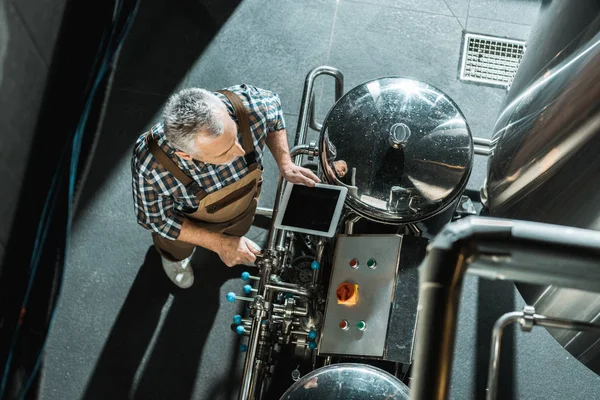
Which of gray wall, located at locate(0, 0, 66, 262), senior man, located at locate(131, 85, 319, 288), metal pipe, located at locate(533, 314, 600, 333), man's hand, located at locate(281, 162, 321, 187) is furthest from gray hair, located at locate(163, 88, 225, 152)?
gray wall, located at locate(0, 0, 66, 262)

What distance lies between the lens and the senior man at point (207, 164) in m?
2.39

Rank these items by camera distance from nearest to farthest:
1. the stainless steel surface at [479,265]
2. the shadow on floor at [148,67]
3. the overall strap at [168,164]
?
the stainless steel surface at [479,265] < the overall strap at [168,164] < the shadow on floor at [148,67]

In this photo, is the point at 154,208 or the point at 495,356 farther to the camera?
the point at 154,208

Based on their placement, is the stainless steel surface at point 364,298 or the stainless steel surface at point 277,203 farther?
the stainless steel surface at point 277,203

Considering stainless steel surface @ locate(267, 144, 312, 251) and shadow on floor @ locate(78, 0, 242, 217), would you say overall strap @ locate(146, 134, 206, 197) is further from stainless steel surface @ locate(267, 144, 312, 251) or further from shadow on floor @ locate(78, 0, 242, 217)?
shadow on floor @ locate(78, 0, 242, 217)

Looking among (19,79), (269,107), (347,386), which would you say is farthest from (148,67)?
(347,386)

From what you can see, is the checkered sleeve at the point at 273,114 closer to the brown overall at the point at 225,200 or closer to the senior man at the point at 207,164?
the senior man at the point at 207,164

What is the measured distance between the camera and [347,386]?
2412 mm

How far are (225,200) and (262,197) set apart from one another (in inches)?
38.1

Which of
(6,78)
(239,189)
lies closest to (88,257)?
(6,78)

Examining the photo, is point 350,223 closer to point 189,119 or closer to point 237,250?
point 237,250

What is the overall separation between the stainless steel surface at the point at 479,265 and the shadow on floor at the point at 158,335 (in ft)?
9.80

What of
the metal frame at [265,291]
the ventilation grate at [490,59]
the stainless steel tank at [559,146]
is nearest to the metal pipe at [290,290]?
the metal frame at [265,291]

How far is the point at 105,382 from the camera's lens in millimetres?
3533
